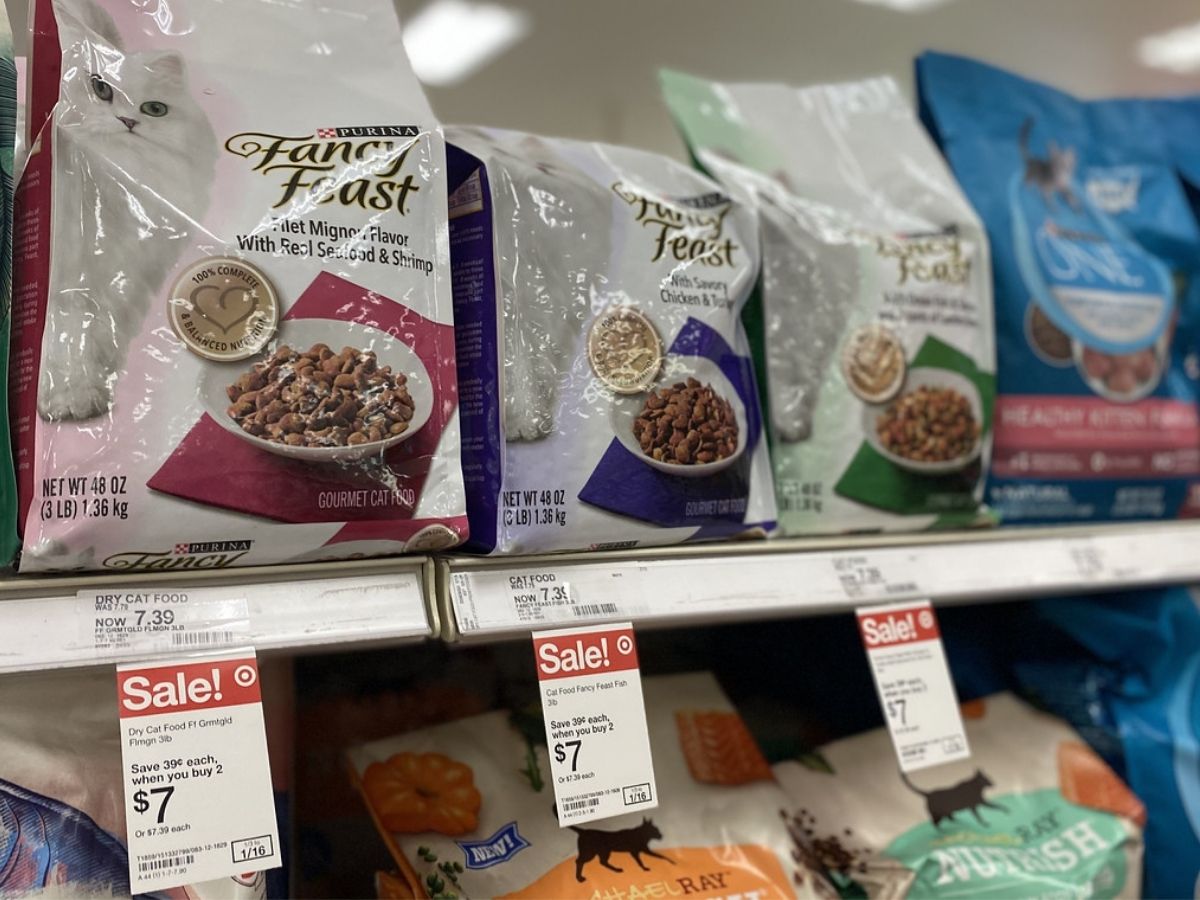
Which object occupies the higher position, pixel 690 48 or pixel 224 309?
pixel 690 48

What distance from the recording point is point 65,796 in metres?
0.76

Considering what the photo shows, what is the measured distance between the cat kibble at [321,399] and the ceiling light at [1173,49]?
2.18 m

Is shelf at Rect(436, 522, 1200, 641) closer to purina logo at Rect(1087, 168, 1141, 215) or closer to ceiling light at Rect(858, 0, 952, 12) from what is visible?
purina logo at Rect(1087, 168, 1141, 215)

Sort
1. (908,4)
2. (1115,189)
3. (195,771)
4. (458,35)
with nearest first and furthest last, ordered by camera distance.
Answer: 1. (195,771)
2. (1115,189)
3. (458,35)
4. (908,4)

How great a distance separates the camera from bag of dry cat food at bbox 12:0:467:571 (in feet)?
2.33

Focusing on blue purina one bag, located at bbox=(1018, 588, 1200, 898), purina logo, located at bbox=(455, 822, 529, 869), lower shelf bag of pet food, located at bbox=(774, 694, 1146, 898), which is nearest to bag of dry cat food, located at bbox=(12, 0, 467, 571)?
purina logo, located at bbox=(455, 822, 529, 869)

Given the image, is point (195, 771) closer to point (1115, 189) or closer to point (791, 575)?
point (791, 575)

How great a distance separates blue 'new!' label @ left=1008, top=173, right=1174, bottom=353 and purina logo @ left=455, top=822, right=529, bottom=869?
33.9 inches

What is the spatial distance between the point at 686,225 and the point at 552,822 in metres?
0.58

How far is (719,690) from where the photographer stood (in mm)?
1207

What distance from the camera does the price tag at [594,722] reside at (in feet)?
2.57

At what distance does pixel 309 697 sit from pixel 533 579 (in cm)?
46

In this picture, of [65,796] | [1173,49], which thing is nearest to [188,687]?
[65,796]

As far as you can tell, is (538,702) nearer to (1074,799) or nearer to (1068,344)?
(1074,799)
